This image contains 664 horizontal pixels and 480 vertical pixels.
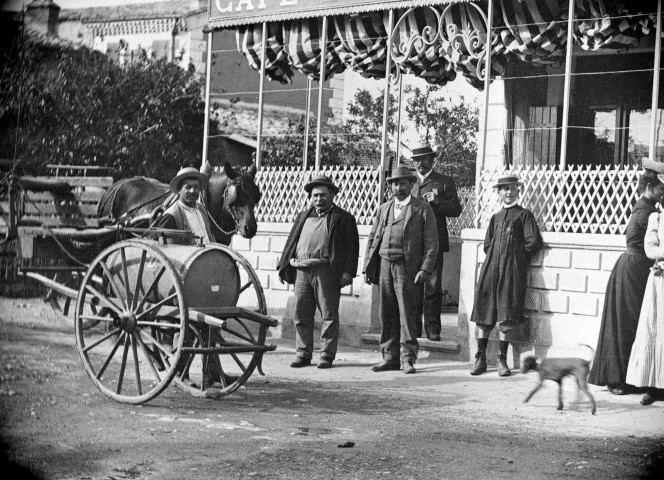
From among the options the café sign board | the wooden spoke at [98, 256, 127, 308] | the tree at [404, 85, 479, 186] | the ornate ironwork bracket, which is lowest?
the wooden spoke at [98, 256, 127, 308]

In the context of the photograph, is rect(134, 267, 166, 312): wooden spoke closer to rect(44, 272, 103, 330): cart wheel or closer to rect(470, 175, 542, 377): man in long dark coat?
rect(44, 272, 103, 330): cart wheel

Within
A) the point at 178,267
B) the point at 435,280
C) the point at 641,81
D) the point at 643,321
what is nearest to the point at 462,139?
the point at 641,81

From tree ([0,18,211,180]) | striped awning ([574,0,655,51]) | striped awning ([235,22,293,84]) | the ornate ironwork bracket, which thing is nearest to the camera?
tree ([0,18,211,180])

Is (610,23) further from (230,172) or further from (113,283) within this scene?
(113,283)

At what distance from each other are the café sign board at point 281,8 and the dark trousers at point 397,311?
10.9 ft

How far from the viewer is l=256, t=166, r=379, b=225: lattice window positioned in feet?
40.0

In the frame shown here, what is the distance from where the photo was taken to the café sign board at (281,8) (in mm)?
11961

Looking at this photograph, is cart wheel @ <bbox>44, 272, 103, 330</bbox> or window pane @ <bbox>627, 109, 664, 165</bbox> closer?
cart wheel @ <bbox>44, 272, 103, 330</bbox>

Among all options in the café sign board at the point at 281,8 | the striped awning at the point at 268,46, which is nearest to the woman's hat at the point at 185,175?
the café sign board at the point at 281,8

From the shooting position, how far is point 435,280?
1123cm

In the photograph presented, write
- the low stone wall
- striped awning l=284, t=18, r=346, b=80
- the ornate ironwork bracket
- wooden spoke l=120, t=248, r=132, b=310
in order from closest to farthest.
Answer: wooden spoke l=120, t=248, r=132, b=310 < the low stone wall < the ornate ironwork bracket < striped awning l=284, t=18, r=346, b=80

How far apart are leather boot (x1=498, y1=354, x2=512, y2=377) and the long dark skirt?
1106 millimetres

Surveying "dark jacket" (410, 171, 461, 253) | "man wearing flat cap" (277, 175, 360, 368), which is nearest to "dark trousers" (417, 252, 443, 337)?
"dark jacket" (410, 171, 461, 253)

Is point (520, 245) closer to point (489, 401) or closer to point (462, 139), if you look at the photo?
point (489, 401)
